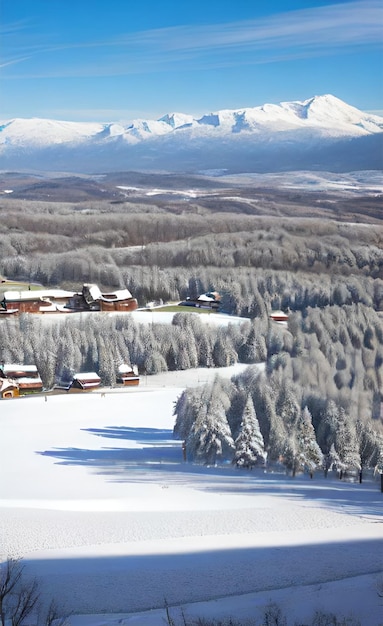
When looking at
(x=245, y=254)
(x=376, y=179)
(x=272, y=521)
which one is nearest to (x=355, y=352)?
(x=272, y=521)

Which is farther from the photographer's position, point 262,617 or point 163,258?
point 163,258

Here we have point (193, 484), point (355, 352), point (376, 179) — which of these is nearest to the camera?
point (193, 484)

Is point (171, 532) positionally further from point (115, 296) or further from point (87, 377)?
point (115, 296)

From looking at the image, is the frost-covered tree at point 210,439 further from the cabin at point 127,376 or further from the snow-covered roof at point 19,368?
the snow-covered roof at point 19,368

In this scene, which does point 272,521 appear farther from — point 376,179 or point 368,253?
point 376,179

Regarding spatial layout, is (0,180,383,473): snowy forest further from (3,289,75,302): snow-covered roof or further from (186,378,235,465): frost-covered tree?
(3,289,75,302): snow-covered roof

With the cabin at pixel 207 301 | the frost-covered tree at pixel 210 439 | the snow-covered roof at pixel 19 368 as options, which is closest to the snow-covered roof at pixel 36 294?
the cabin at pixel 207 301

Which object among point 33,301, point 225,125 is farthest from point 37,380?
point 225,125
